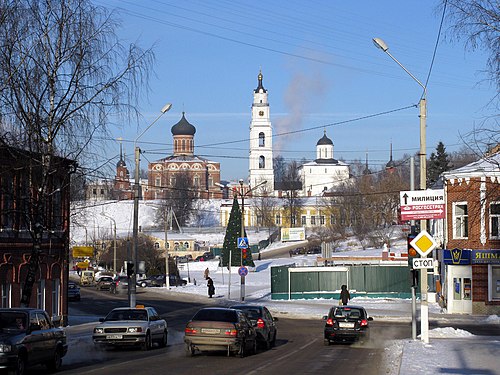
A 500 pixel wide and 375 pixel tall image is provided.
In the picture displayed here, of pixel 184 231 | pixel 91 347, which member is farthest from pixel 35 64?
pixel 184 231

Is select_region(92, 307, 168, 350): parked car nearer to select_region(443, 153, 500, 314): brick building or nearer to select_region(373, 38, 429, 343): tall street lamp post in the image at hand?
select_region(373, 38, 429, 343): tall street lamp post

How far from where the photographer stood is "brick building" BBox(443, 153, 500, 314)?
1930 inches

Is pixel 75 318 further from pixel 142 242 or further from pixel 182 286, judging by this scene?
pixel 142 242

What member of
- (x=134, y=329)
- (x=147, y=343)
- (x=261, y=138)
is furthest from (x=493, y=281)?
(x=261, y=138)

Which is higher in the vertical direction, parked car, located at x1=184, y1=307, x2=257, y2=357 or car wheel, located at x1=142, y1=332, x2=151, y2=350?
parked car, located at x1=184, y1=307, x2=257, y2=357

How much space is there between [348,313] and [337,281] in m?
31.5

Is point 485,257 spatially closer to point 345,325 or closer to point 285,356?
point 345,325

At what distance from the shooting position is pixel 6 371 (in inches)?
747

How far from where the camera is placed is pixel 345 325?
31422mm

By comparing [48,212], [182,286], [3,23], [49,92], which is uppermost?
[3,23]

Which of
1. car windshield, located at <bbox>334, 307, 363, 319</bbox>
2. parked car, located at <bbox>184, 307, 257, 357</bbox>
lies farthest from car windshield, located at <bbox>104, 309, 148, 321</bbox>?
car windshield, located at <bbox>334, 307, 363, 319</bbox>

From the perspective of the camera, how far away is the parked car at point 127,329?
92.4 ft

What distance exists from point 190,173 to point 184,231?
43164mm

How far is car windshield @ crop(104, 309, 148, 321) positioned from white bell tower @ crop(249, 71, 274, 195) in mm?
157347
